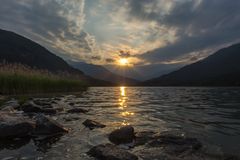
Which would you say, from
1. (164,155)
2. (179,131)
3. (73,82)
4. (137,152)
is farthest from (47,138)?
(73,82)

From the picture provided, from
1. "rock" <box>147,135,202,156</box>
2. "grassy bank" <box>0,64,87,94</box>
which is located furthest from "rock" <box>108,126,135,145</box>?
"grassy bank" <box>0,64,87,94</box>

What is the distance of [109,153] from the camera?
337 inches

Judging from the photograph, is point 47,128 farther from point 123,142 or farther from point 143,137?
point 143,137

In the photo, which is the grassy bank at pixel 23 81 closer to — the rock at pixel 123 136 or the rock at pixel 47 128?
the rock at pixel 47 128

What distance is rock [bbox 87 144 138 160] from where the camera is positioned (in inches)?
328

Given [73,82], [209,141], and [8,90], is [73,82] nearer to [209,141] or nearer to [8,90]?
[8,90]

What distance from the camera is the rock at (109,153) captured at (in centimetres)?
833

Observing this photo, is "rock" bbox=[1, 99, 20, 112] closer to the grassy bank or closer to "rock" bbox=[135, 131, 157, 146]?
"rock" bbox=[135, 131, 157, 146]

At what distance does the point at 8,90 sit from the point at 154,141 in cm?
2581

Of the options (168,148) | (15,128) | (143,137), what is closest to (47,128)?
(15,128)

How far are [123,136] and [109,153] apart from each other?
2.73 meters

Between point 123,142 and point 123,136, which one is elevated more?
point 123,136

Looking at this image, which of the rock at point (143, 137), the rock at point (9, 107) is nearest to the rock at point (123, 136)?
the rock at point (143, 137)

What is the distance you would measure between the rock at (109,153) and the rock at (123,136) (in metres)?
1.84
